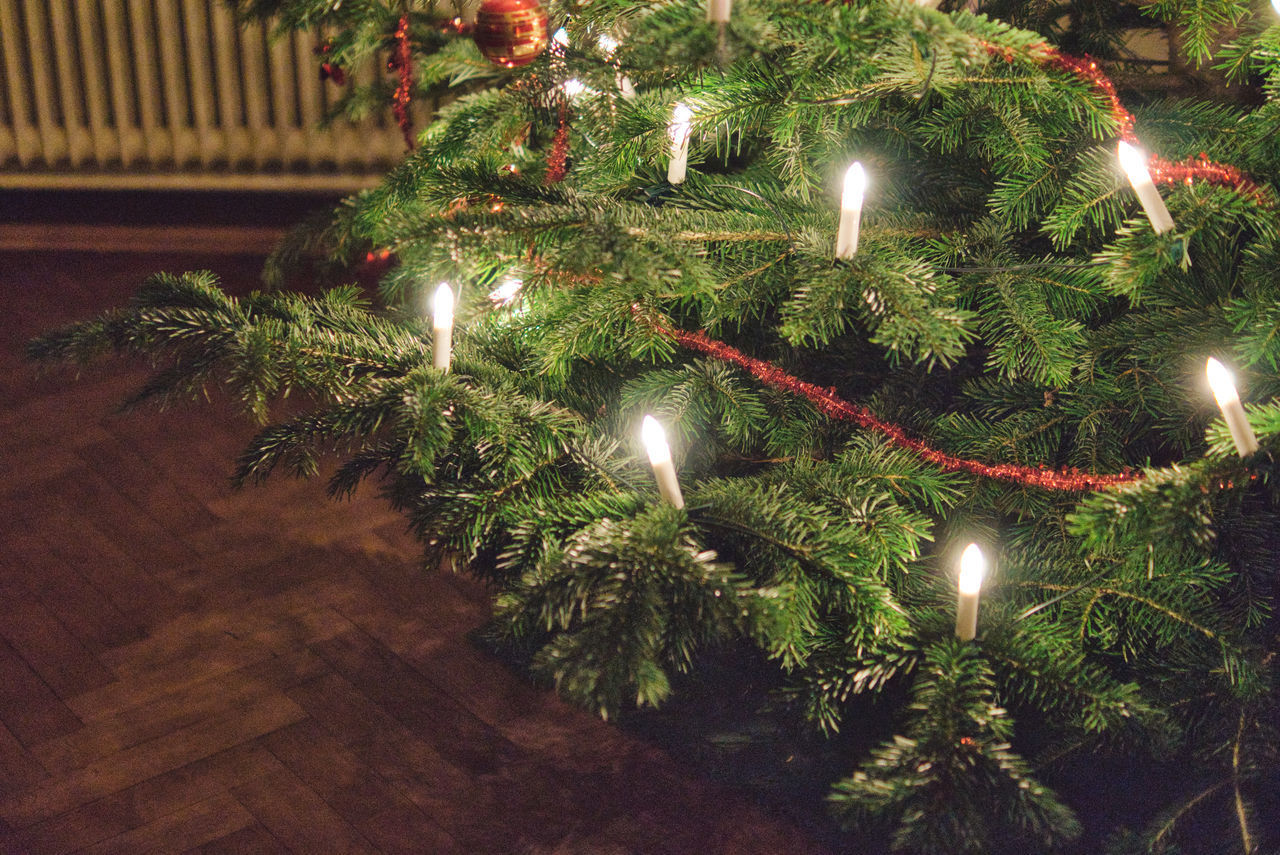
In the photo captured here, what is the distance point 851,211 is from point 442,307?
26 centimetres

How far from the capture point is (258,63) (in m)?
2.31

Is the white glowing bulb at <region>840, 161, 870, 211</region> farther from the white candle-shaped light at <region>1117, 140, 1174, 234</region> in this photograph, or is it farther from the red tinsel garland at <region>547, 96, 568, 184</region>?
the red tinsel garland at <region>547, 96, 568, 184</region>

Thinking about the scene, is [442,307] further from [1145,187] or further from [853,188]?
[1145,187]

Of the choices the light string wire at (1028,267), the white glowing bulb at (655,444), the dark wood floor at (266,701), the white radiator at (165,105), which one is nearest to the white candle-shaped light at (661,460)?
the white glowing bulb at (655,444)

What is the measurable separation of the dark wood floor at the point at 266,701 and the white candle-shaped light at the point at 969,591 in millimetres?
413

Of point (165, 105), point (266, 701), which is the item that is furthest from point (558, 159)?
point (165, 105)

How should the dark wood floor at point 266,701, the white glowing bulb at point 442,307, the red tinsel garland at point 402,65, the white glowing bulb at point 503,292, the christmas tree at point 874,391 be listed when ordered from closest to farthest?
the christmas tree at point 874,391 < the white glowing bulb at point 442,307 < the white glowing bulb at point 503,292 < the dark wood floor at point 266,701 < the red tinsel garland at point 402,65

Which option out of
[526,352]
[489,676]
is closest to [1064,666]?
[526,352]

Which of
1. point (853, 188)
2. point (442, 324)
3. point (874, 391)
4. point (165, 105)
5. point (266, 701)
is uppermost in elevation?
point (853, 188)

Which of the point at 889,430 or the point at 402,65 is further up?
the point at 402,65

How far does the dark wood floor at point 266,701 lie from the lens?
0.95m

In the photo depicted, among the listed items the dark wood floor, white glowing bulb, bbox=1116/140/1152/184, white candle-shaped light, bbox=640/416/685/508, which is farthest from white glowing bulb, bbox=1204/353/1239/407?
the dark wood floor

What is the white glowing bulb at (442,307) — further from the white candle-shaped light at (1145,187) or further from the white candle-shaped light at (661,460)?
the white candle-shaped light at (1145,187)

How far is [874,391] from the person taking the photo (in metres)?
0.88
